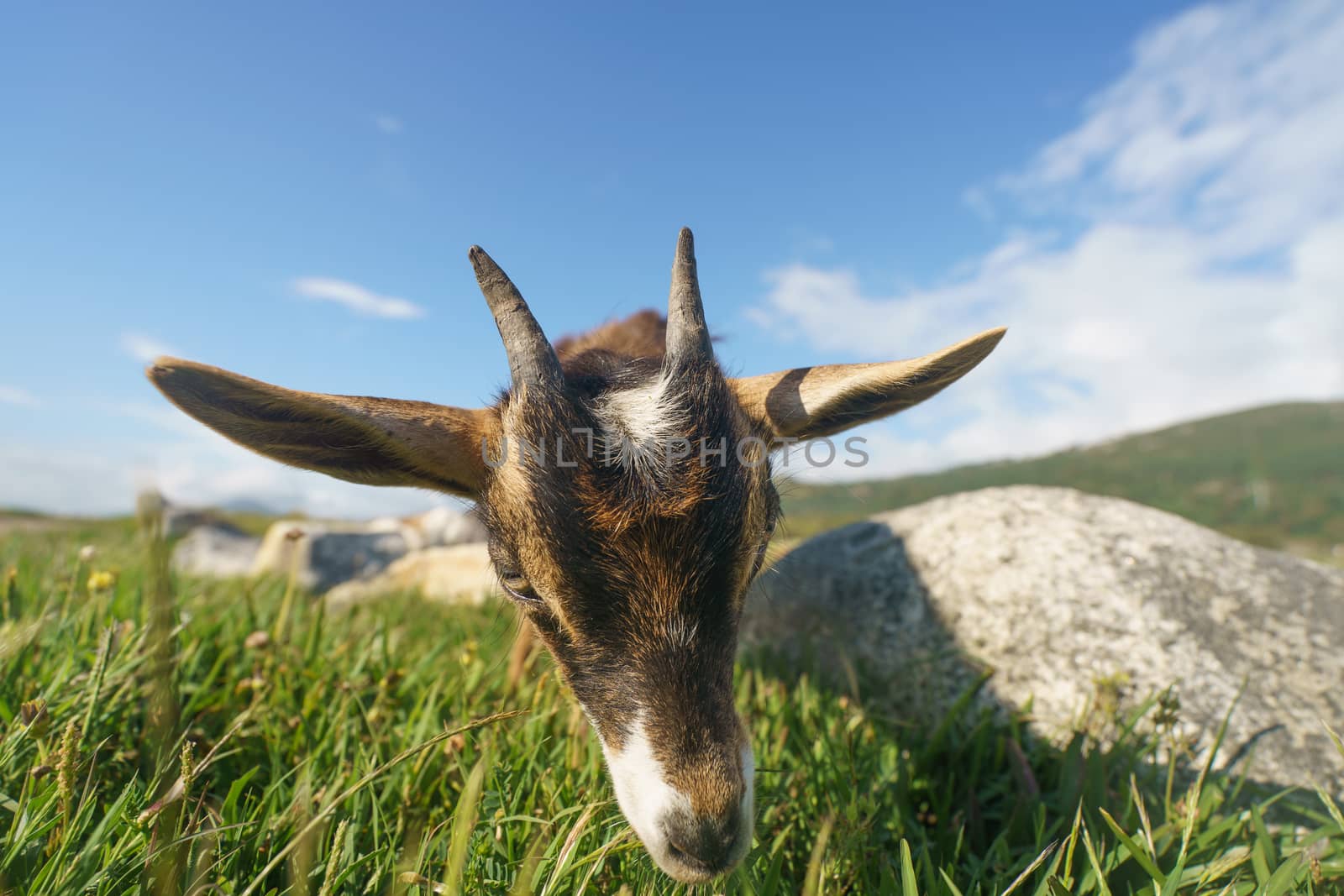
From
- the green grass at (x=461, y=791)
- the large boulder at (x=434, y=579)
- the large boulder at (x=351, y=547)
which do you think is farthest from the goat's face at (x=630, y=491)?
the large boulder at (x=351, y=547)

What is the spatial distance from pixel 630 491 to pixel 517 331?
92 cm

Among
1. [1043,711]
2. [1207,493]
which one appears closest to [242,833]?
[1043,711]

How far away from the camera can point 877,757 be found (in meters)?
3.30

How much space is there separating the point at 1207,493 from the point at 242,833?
5842 inches

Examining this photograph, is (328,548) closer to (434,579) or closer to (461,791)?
(434,579)

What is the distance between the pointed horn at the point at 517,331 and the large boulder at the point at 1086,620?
1.86 metres

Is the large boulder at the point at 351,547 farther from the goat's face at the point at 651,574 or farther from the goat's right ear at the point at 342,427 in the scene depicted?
the goat's face at the point at 651,574

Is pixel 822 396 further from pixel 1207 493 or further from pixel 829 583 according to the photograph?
pixel 1207 493

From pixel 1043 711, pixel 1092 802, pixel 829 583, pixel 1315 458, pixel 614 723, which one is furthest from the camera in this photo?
pixel 1315 458

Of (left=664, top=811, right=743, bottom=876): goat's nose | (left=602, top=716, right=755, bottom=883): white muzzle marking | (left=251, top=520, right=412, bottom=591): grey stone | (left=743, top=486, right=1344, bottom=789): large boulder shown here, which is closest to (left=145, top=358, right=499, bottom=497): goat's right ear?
(left=602, top=716, right=755, bottom=883): white muzzle marking

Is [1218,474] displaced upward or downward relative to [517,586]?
downward

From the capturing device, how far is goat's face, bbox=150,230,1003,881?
2227 mm

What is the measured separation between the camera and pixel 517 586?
2.82m

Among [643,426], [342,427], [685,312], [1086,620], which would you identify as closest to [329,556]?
[342,427]
